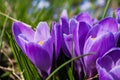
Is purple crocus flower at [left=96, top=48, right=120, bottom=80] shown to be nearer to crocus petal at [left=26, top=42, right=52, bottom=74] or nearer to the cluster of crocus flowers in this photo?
the cluster of crocus flowers

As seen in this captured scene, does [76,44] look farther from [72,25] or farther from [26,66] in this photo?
[26,66]

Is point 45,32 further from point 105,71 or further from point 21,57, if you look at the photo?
point 105,71

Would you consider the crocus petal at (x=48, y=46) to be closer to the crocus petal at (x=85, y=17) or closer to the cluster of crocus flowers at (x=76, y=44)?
the cluster of crocus flowers at (x=76, y=44)

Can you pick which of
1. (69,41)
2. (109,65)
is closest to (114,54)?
(109,65)

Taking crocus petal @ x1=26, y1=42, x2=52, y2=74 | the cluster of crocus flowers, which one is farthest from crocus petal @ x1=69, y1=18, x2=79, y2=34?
crocus petal @ x1=26, y1=42, x2=52, y2=74

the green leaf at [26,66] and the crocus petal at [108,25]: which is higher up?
the crocus petal at [108,25]

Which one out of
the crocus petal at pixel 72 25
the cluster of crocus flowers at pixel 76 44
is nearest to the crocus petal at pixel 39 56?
the cluster of crocus flowers at pixel 76 44

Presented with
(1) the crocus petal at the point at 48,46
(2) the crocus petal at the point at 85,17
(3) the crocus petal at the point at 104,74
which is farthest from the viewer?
(2) the crocus petal at the point at 85,17
